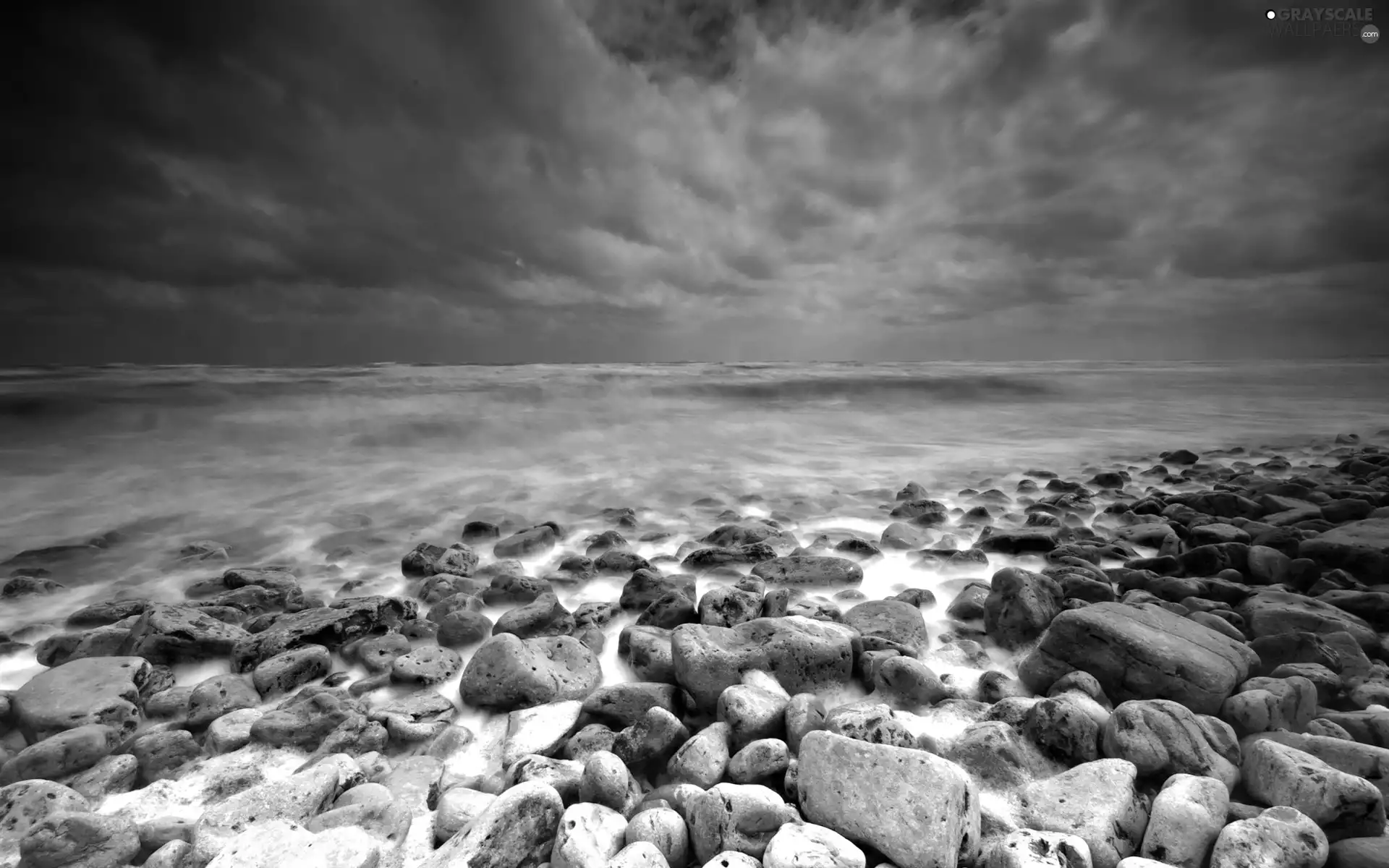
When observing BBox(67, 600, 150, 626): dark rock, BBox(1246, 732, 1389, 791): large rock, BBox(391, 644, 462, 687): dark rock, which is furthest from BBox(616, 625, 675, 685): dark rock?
BBox(67, 600, 150, 626): dark rock

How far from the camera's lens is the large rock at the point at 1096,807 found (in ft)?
5.02

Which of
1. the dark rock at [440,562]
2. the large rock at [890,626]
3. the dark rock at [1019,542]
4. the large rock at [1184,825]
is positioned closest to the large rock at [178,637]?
the dark rock at [440,562]

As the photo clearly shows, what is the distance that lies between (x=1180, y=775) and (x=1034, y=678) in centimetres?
72

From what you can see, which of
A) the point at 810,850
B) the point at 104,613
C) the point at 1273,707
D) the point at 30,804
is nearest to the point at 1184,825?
the point at 1273,707

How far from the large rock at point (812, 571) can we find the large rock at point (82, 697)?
3020 mm

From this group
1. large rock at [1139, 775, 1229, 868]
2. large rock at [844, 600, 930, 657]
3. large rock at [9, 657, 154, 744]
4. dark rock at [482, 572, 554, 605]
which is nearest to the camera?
large rock at [1139, 775, 1229, 868]

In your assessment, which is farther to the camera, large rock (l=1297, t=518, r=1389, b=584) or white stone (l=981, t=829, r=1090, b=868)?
large rock (l=1297, t=518, r=1389, b=584)

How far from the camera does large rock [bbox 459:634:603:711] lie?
93.4 inches

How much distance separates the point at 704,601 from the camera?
2.97 metres

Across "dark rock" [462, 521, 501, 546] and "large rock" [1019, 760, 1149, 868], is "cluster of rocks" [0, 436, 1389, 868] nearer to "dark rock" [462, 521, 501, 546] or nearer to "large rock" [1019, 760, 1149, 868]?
"large rock" [1019, 760, 1149, 868]

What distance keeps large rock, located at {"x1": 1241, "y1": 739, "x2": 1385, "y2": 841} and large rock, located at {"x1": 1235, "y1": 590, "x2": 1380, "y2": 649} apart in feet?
4.05

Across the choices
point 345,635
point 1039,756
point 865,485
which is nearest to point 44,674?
point 345,635

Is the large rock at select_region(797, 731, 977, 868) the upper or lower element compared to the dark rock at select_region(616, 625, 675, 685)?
upper

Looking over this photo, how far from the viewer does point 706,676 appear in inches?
89.4
